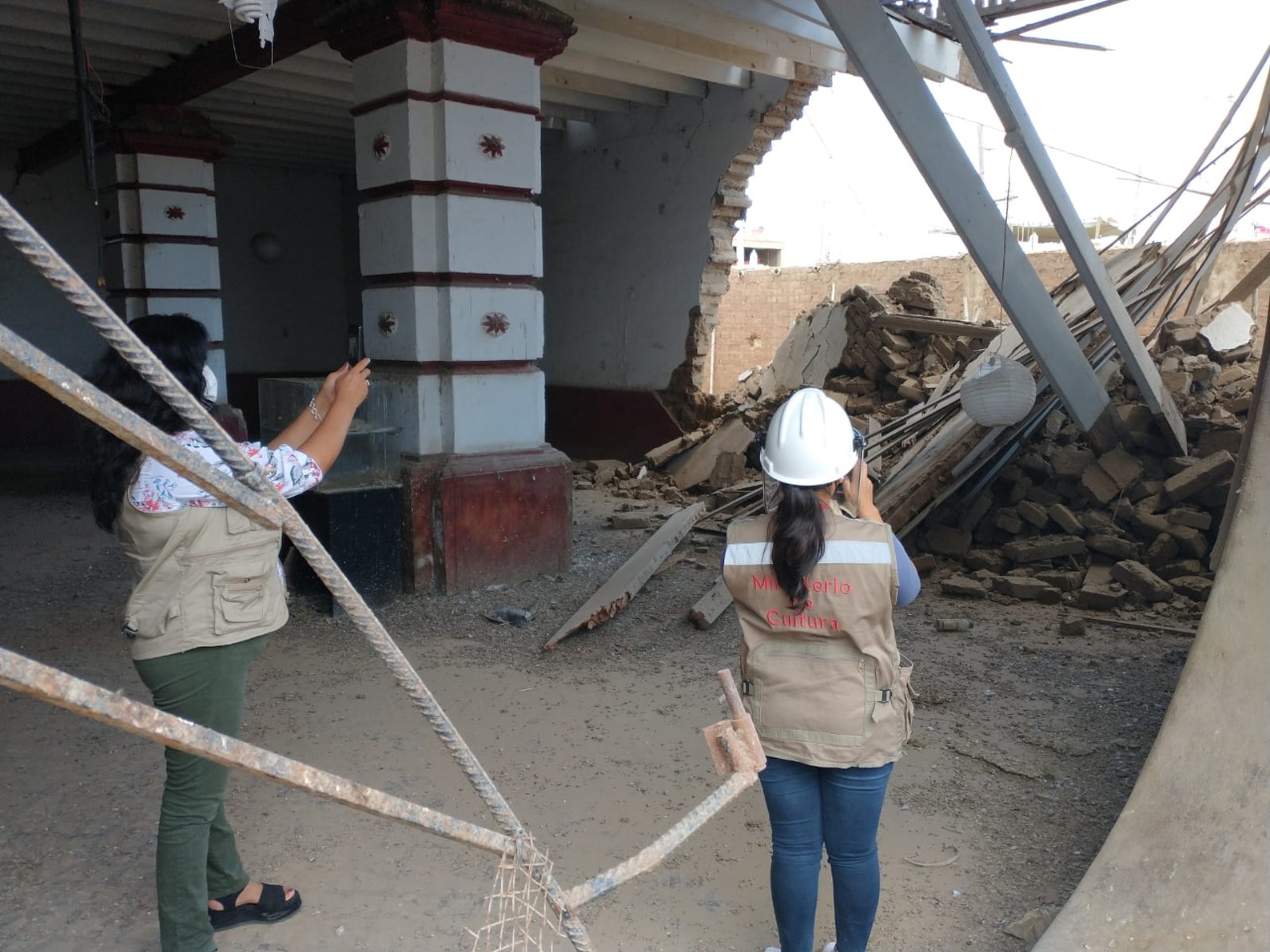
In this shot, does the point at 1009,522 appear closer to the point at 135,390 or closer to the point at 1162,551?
the point at 1162,551

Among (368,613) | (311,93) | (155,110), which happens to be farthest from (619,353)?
(368,613)

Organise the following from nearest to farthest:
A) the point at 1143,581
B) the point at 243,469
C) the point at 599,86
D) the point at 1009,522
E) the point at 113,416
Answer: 1. the point at 113,416
2. the point at 243,469
3. the point at 1143,581
4. the point at 1009,522
5. the point at 599,86

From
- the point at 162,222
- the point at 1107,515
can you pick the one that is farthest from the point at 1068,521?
the point at 162,222

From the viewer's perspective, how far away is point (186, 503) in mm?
2127

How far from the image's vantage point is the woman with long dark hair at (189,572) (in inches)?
83.8

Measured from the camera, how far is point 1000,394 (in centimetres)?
456

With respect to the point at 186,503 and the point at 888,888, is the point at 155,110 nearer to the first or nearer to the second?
the point at 186,503

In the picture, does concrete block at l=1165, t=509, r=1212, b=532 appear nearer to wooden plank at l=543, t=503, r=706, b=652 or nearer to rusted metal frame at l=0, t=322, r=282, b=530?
wooden plank at l=543, t=503, r=706, b=652

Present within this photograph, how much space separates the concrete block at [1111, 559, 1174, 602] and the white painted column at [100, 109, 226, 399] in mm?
7163

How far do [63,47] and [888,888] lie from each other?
7.64 meters

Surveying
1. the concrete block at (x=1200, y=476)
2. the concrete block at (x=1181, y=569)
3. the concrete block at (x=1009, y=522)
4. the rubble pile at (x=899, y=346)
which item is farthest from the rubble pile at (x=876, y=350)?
the concrete block at (x=1181, y=569)

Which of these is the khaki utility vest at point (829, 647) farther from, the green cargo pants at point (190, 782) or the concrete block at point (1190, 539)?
the concrete block at point (1190, 539)

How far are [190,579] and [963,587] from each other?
4398mm

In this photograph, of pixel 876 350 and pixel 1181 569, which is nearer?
pixel 1181 569
